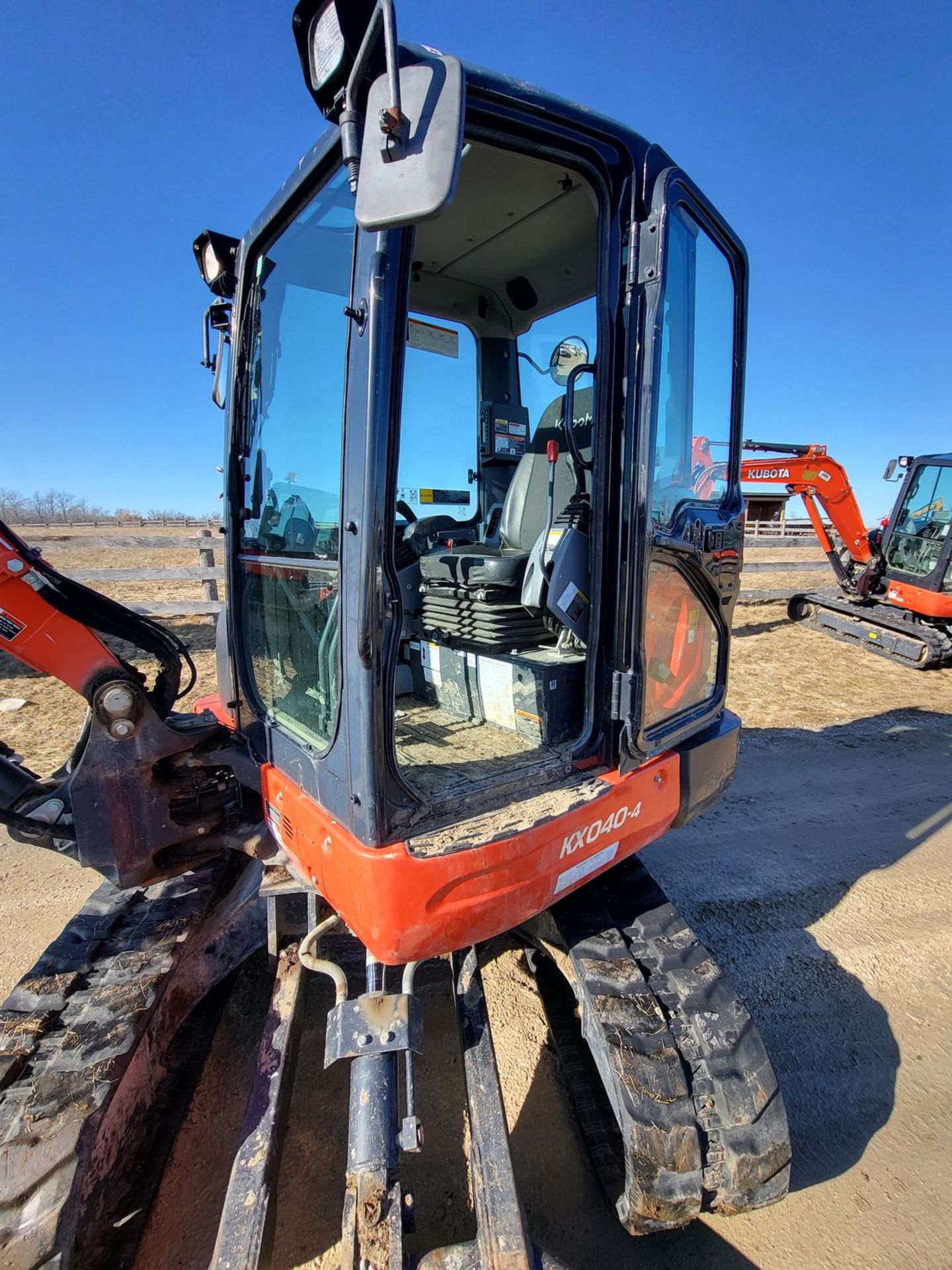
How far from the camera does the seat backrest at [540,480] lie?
3.06 meters

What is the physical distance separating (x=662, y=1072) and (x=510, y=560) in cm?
176

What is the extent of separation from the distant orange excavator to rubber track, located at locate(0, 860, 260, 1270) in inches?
350

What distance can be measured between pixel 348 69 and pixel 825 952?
3.77 m

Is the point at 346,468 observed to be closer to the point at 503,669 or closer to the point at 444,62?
the point at 444,62

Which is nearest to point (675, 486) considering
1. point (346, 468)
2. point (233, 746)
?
point (346, 468)

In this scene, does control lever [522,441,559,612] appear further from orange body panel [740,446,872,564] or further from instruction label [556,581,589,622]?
orange body panel [740,446,872,564]

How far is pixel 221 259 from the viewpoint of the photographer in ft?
7.84

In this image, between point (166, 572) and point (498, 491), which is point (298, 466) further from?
point (166, 572)

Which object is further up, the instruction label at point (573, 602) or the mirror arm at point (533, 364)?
the mirror arm at point (533, 364)

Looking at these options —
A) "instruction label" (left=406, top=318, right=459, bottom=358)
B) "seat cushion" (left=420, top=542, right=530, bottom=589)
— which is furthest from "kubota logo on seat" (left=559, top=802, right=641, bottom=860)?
"instruction label" (left=406, top=318, right=459, bottom=358)

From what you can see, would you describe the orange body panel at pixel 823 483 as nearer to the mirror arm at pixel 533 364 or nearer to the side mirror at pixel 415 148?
the mirror arm at pixel 533 364

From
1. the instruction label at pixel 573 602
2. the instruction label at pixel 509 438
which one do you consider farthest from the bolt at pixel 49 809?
the instruction label at pixel 509 438

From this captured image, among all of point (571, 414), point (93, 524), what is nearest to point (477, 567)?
point (571, 414)

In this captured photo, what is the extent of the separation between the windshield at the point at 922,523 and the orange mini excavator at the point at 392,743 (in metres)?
8.94
